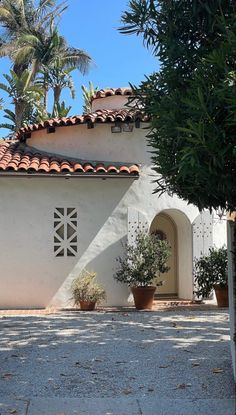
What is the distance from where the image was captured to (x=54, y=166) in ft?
38.0

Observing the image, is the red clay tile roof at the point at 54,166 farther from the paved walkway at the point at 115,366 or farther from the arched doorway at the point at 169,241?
the paved walkway at the point at 115,366

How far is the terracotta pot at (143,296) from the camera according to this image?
36.9 feet

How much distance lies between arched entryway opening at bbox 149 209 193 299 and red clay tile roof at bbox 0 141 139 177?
1.86 meters

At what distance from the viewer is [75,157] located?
12859 mm

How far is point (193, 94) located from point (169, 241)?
993 centimetres

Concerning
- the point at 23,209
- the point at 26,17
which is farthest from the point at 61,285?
the point at 26,17

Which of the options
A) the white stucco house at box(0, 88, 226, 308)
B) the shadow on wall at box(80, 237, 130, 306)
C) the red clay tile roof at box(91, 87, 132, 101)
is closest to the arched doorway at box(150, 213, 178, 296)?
the white stucco house at box(0, 88, 226, 308)

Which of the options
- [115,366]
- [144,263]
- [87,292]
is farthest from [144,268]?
[115,366]

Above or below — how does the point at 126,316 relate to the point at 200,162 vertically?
below

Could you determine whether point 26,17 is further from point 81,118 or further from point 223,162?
point 223,162

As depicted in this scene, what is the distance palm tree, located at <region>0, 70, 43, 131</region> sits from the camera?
28.2 metres

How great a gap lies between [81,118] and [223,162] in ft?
30.5

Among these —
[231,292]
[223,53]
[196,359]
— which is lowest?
[196,359]

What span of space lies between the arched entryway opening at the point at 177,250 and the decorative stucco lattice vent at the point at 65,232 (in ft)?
8.04
